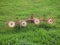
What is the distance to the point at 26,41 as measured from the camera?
505cm

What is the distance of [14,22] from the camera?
5570mm

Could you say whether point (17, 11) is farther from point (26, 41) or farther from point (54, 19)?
point (26, 41)

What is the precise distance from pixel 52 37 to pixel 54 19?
0.92 meters

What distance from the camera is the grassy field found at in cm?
518

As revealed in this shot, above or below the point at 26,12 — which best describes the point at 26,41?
below

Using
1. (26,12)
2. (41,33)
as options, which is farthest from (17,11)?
(41,33)

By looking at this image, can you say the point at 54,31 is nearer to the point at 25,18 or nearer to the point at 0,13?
the point at 25,18

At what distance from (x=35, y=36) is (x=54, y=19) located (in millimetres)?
1107

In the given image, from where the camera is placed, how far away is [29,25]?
5.71 m

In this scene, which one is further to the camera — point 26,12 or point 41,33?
point 26,12

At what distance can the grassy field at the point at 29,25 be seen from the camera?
5.18m

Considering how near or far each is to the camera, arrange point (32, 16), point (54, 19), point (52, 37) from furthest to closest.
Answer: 1. point (54, 19)
2. point (32, 16)
3. point (52, 37)

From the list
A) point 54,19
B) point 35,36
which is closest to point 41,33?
point 35,36

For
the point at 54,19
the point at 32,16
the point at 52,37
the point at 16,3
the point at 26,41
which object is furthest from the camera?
the point at 16,3
